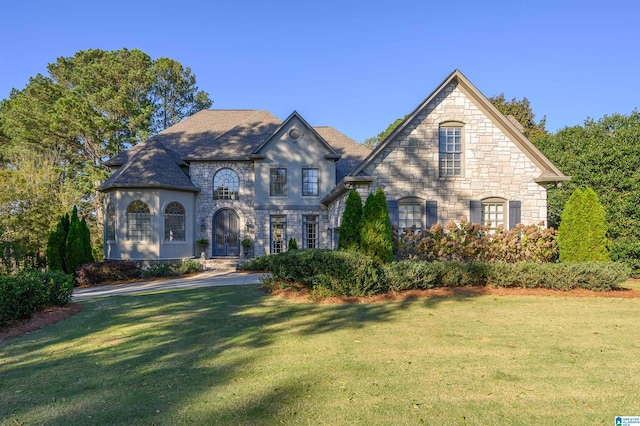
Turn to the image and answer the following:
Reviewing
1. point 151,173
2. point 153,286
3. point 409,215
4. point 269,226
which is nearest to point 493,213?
point 409,215

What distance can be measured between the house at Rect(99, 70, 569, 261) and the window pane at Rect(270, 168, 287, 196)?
0.18ft

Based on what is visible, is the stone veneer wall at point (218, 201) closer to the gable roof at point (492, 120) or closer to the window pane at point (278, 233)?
the window pane at point (278, 233)

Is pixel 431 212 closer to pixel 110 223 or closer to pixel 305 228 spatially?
pixel 305 228

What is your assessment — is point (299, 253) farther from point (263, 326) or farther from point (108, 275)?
point (108, 275)

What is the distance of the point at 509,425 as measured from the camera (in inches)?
133

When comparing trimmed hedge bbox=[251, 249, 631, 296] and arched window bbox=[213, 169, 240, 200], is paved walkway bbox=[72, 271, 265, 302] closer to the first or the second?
trimmed hedge bbox=[251, 249, 631, 296]

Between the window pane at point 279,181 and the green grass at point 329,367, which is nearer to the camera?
the green grass at point 329,367

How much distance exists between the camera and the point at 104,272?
1603 centimetres

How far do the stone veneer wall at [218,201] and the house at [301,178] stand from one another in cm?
6

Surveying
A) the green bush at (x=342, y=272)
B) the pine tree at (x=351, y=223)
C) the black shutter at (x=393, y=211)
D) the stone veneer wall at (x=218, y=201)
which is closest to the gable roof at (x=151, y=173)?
the stone veneer wall at (x=218, y=201)

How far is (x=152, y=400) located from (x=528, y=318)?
7.07m

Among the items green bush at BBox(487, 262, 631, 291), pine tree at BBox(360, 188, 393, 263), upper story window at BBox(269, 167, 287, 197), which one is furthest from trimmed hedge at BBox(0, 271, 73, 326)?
upper story window at BBox(269, 167, 287, 197)

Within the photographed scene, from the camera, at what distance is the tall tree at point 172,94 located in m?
35.3

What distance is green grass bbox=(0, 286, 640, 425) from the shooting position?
3650 mm
